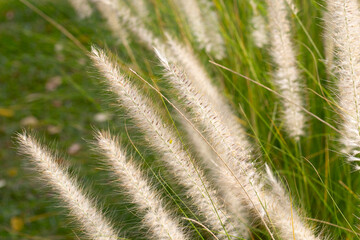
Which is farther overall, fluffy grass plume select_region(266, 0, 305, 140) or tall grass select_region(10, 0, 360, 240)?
fluffy grass plume select_region(266, 0, 305, 140)

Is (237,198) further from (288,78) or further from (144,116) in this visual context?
(288,78)

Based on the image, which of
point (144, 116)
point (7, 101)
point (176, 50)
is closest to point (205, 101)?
point (144, 116)

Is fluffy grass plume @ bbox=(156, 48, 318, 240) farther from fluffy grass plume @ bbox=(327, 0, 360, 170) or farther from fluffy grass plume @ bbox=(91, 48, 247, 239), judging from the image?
fluffy grass plume @ bbox=(327, 0, 360, 170)

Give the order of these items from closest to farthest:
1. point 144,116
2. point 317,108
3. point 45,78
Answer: point 144,116, point 317,108, point 45,78

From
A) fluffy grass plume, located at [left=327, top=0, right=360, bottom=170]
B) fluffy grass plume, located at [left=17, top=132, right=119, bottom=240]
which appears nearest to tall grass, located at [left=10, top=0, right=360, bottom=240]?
fluffy grass plume, located at [left=327, top=0, right=360, bottom=170]

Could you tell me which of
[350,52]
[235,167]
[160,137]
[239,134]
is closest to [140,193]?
[160,137]

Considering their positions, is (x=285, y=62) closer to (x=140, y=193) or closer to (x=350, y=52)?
(x=350, y=52)

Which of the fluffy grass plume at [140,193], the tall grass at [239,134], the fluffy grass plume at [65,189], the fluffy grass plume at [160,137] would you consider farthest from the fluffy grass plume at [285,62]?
the fluffy grass plume at [65,189]

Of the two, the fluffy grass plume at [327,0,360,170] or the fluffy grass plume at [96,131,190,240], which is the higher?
the fluffy grass plume at [327,0,360,170]
